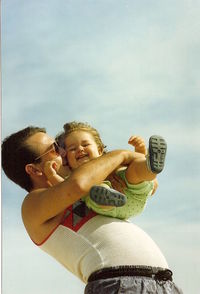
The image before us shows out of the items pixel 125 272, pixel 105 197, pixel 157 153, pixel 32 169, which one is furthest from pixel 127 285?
pixel 32 169

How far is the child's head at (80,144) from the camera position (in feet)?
7.32

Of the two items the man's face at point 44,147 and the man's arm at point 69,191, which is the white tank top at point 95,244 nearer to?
the man's arm at point 69,191

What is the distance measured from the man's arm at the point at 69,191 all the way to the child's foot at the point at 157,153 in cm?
14

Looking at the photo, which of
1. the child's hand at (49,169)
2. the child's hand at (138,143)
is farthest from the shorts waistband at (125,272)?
the child's hand at (138,143)

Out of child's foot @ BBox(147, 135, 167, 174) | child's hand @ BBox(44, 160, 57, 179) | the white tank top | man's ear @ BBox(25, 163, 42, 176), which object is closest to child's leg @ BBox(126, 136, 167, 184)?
child's foot @ BBox(147, 135, 167, 174)

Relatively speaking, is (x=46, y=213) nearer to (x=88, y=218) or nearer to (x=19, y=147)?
(x=88, y=218)

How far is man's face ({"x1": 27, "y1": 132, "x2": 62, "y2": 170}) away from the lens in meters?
2.29

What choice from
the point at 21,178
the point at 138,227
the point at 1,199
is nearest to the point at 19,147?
the point at 21,178

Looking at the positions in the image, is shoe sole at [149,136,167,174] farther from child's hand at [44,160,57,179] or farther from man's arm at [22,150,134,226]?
child's hand at [44,160,57,179]

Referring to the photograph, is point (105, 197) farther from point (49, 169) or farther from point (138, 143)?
point (138, 143)

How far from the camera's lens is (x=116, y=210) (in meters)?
2.03

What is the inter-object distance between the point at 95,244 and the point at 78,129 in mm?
524

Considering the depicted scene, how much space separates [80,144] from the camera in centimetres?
224

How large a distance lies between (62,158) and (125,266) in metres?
0.55
